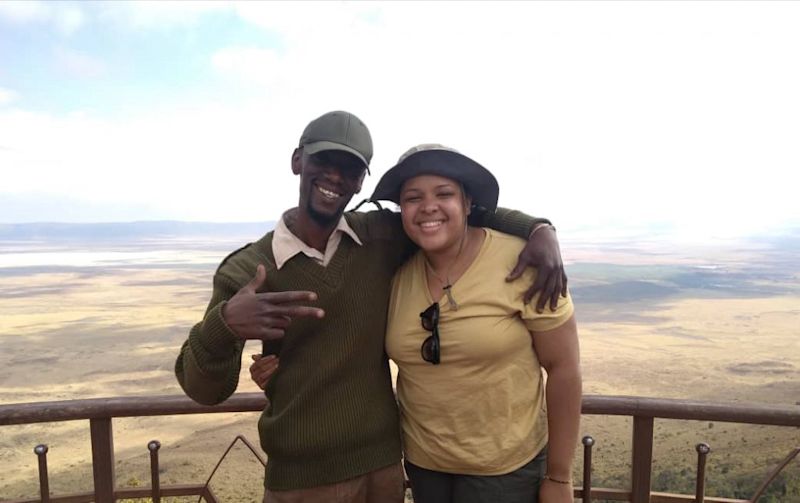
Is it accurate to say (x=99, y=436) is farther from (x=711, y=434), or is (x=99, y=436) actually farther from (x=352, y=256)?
(x=711, y=434)

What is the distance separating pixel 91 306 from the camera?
307 ft

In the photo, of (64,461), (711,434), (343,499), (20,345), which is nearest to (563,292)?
(343,499)

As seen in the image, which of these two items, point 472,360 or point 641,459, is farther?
point 641,459

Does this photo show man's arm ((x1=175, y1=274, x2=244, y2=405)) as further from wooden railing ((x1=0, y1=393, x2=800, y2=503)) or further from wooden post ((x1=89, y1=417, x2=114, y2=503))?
wooden post ((x1=89, y1=417, x2=114, y2=503))

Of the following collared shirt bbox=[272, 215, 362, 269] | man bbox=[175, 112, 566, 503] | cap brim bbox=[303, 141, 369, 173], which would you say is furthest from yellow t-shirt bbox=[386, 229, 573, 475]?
cap brim bbox=[303, 141, 369, 173]

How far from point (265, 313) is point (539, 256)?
974mm

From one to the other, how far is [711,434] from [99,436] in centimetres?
3441

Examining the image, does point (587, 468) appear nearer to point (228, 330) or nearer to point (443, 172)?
point (443, 172)

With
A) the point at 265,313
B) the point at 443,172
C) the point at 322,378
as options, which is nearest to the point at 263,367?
the point at 322,378

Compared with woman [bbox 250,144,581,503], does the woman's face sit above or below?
above

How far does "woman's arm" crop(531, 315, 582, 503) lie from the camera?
6.51 ft

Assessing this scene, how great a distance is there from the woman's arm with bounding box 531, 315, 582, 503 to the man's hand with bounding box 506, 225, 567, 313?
13cm

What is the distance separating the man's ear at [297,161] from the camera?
216 centimetres

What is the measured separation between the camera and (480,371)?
1.96 metres
